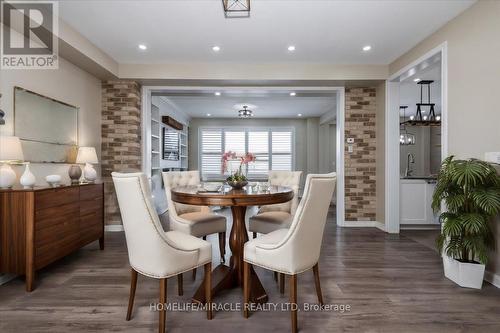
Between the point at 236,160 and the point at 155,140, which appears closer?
the point at 236,160

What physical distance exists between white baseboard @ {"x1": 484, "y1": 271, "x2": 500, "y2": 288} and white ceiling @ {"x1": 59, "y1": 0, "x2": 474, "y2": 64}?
266 centimetres

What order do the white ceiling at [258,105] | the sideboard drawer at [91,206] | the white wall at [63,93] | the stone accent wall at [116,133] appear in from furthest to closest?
the white ceiling at [258,105] < the stone accent wall at [116,133] < the sideboard drawer at [91,206] < the white wall at [63,93]

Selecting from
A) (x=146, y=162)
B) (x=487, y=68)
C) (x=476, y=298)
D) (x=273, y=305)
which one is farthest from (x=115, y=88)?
(x=476, y=298)

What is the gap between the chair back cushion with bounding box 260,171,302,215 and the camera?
2.97m

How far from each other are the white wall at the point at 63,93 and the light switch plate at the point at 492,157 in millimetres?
4586

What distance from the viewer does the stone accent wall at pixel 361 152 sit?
4559 millimetres

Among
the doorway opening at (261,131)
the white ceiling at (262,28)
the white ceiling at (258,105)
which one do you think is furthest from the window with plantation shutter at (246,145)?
the white ceiling at (262,28)

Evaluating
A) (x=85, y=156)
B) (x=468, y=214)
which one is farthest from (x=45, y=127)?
(x=468, y=214)

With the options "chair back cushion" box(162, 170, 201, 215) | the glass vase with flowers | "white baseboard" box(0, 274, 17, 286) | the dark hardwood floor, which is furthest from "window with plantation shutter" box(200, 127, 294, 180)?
"white baseboard" box(0, 274, 17, 286)

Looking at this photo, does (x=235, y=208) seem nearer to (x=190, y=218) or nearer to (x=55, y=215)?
(x=190, y=218)

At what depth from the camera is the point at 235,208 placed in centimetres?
Result: 221

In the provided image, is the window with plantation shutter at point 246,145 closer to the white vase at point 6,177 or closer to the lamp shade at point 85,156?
the lamp shade at point 85,156

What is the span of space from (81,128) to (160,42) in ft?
5.56

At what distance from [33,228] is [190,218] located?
1337 millimetres
